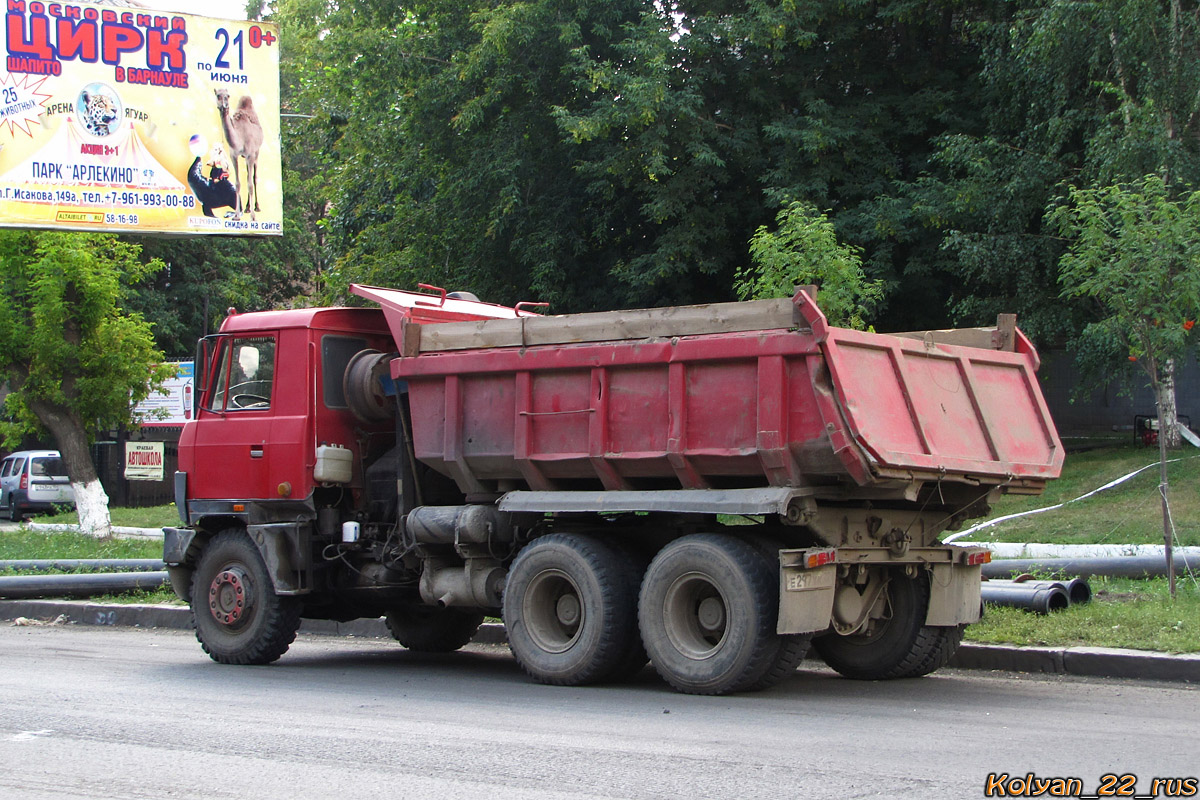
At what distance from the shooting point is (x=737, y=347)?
8500mm

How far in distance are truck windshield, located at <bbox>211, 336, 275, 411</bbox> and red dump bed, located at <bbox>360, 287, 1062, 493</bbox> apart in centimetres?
145

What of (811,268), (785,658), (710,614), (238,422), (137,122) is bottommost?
(785,658)

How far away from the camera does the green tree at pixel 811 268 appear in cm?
1493

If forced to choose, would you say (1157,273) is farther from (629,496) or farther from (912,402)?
(629,496)

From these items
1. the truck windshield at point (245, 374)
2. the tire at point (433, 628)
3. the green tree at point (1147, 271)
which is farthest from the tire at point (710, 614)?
the green tree at point (1147, 271)

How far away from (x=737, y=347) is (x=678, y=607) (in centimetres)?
174

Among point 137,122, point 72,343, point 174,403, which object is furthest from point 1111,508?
point 174,403

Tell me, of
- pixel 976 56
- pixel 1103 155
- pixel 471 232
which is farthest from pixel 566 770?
pixel 976 56

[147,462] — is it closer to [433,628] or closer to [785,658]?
[433,628]

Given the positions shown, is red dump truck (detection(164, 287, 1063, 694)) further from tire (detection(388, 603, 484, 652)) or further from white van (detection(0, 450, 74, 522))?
white van (detection(0, 450, 74, 522))

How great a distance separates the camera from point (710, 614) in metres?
8.75

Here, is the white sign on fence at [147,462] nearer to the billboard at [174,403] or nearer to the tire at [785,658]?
the billboard at [174,403]

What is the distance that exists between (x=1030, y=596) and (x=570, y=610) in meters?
3.98

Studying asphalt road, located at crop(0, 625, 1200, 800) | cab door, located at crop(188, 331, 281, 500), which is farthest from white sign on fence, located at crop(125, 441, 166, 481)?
asphalt road, located at crop(0, 625, 1200, 800)
